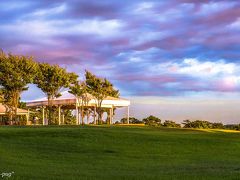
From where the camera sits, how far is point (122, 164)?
2105 centimetres

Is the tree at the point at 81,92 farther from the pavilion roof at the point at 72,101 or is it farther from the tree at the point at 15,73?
the tree at the point at 15,73

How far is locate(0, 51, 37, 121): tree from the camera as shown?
55.1m

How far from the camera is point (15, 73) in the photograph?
54.8m

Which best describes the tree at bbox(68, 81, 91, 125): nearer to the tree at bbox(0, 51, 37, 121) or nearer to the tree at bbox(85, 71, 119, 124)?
the tree at bbox(85, 71, 119, 124)

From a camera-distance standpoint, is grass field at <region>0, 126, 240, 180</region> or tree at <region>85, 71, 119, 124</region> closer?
grass field at <region>0, 126, 240, 180</region>

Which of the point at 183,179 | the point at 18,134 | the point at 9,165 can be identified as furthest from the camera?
the point at 18,134

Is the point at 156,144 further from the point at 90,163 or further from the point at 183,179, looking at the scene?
the point at 183,179

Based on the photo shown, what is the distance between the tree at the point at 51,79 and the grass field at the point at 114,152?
84.7ft

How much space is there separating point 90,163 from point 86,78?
45.9 metres

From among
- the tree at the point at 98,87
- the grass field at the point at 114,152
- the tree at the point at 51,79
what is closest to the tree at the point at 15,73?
the tree at the point at 51,79

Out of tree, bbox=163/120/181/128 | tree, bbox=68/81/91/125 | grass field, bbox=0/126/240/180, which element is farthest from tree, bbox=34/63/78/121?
grass field, bbox=0/126/240/180

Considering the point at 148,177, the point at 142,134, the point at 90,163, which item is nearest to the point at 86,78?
the point at 142,134

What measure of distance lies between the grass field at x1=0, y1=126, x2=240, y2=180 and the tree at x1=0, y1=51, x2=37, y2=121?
71.3ft

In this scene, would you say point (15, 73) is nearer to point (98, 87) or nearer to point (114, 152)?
point (98, 87)
